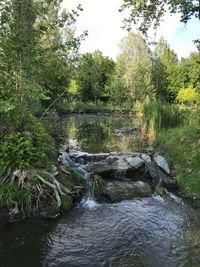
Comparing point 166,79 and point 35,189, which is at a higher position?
point 166,79

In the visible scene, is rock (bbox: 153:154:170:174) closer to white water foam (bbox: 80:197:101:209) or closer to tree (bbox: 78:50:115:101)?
white water foam (bbox: 80:197:101:209)

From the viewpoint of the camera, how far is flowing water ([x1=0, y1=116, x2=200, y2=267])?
281 inches

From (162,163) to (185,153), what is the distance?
99 cm

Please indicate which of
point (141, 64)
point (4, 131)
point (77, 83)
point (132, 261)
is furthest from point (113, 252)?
Result: point (77, 83)

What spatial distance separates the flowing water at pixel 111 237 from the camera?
7129mm

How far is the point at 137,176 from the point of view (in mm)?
12750

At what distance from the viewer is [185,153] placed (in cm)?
1310

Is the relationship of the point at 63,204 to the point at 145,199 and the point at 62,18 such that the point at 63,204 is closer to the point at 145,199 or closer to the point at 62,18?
the point at 145,199

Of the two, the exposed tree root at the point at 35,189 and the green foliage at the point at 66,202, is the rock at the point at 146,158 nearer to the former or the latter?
the green foliage at the point at 66,202

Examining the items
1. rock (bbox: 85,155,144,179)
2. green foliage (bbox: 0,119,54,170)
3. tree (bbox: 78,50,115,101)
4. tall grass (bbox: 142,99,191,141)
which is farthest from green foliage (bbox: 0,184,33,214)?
tree (bbox: 78,50,115,101)

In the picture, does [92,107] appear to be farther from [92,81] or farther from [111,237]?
[111,237]

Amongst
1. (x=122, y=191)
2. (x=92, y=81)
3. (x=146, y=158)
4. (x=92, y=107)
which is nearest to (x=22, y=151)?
(x=122, y=191)

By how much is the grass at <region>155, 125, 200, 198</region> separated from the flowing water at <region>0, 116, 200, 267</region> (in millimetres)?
882

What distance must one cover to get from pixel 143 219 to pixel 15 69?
582 centimetres
